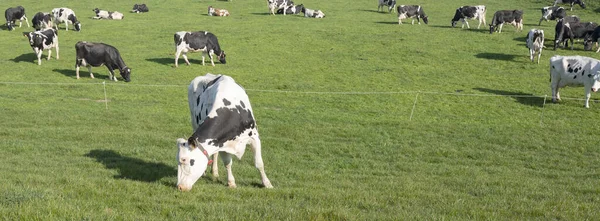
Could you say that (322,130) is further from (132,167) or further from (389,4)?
(389,4)

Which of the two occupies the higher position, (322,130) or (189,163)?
(189,163)

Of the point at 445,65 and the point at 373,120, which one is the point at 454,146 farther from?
the point at 445,65

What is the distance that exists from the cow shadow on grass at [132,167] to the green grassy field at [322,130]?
0.04m

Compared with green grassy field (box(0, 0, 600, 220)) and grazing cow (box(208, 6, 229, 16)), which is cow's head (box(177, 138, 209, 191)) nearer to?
green grassy field (box(0, 0, 600, 220))

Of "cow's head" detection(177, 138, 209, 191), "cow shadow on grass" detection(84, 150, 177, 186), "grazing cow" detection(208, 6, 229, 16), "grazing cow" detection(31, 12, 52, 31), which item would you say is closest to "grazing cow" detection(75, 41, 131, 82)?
"cow shadow on grass" detection(84, 150, 177, 186)

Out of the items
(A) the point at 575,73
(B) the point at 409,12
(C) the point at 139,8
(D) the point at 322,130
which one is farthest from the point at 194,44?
(C) the point at 139,8

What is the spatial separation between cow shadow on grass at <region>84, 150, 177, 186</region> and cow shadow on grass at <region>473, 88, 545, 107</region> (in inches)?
664

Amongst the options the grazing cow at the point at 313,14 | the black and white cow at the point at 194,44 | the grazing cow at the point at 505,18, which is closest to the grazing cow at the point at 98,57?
the black and white cow at the point at 194,44

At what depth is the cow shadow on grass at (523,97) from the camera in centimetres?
2297

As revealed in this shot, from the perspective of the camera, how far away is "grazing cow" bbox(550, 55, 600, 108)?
22.2 metres

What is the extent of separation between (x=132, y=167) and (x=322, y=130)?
7894 mm

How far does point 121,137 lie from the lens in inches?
619

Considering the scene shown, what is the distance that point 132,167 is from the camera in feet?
37.8

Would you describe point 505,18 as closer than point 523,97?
No
